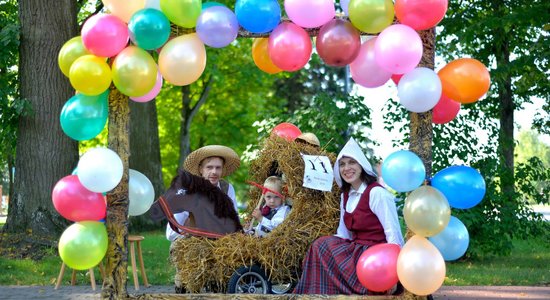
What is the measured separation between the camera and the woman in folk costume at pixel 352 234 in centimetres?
577

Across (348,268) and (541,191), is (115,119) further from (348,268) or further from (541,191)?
(541,191)

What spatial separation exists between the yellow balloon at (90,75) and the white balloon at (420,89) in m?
2.22

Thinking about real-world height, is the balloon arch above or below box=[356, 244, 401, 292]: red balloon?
above

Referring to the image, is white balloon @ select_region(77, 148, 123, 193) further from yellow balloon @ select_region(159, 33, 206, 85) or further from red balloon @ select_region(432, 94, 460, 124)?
red balloon @ select_region(432, 94, 460, 124)

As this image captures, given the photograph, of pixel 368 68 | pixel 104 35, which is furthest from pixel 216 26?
pixel 368 68

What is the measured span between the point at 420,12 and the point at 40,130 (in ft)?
25.9

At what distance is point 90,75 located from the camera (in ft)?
17.4

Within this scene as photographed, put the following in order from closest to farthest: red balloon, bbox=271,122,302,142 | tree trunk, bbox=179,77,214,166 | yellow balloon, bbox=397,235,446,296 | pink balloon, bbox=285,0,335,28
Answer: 1. yellow balloon, bbox=397,235,446,296
2. pink balloon, bbox=285,0,335,28
3. red balloon, bbox=271,122,302,142
4. tree trunk, bbox=179,77,214,166

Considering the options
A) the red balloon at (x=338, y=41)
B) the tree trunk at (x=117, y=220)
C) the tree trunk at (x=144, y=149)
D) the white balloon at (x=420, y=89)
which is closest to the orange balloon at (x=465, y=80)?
the white balloon at (x=420, y=89)

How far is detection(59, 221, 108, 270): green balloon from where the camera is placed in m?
5.23

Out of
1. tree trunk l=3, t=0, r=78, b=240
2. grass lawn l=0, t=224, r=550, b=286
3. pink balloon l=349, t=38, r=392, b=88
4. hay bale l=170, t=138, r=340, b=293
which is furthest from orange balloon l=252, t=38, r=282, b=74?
tree trunk l=3, t=0, r=78, b=240

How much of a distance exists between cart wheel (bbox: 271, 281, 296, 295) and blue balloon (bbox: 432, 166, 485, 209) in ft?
A: 5.60

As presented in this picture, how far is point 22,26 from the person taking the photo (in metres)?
11.7

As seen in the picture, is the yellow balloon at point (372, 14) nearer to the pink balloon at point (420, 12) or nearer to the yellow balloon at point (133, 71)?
the pink balloon at point (420, 12)
